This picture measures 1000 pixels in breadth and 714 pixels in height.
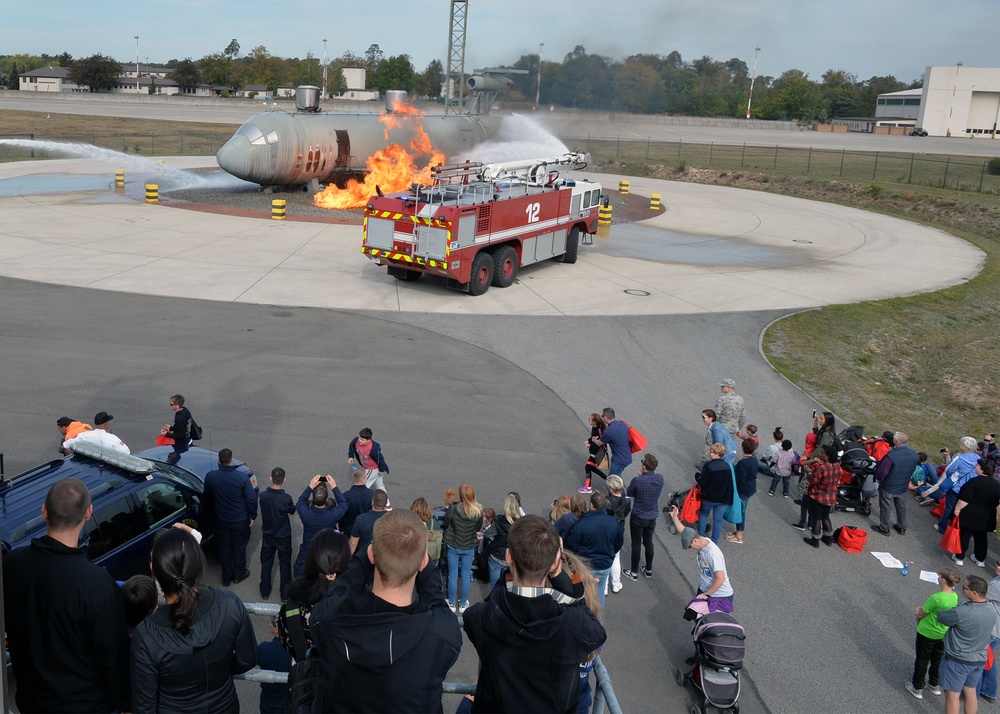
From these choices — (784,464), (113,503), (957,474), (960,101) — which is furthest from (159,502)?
(960,101)

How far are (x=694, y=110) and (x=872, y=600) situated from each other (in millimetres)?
88471

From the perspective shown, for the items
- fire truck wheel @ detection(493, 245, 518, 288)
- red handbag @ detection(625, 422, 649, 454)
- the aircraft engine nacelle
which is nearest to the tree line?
the aircraft engine nacelle

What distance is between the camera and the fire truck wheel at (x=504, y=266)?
69.7 ft

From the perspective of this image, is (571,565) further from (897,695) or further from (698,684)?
(897,695)

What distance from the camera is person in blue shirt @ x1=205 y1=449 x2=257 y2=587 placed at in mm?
8562

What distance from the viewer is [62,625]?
452cm

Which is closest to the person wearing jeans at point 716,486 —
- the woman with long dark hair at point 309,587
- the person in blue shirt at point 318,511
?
the person in blue shirt at point 318,511

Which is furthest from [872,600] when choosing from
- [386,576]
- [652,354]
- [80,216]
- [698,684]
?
[80,216]

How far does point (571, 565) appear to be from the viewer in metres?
5.56

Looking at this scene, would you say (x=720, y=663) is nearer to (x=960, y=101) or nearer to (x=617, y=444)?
(x=617, y=444)

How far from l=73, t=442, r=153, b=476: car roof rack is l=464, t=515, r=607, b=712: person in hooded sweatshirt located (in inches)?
196

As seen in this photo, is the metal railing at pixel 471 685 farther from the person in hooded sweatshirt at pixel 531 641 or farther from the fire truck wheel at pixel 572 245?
the fire truck wheel at pixel 572 245

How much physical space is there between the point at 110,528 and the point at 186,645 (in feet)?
12.0

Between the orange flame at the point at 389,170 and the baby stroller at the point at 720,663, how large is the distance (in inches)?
1064
